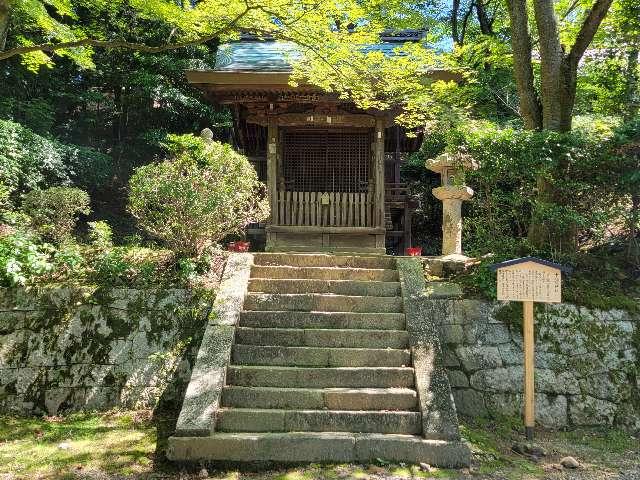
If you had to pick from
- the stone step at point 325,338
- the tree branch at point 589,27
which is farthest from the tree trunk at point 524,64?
the stone step at point 325,338

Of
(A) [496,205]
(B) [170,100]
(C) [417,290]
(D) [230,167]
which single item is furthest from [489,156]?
(B) [170,100]

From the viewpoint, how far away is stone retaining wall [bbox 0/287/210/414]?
5.44 metres

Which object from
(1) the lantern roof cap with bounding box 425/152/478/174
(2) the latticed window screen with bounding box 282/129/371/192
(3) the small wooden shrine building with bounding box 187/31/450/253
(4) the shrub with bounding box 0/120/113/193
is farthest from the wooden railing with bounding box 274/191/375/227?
(4) the shrub with bounding box 0/120/113/193

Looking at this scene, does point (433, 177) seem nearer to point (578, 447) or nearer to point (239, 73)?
point (239, 73)

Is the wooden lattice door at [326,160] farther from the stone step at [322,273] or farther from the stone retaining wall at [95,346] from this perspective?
the stone retaining wall at [95,346]

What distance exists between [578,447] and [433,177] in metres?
11.6

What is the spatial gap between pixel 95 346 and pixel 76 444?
1481mm

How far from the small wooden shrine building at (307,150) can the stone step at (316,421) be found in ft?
16.9

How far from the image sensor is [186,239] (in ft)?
20.8

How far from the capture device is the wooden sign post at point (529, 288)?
4773mm

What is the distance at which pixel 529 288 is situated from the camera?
4.89 m

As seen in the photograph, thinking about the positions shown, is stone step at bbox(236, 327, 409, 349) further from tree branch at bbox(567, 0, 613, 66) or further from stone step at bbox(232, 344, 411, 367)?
tree branch at bbox(567, 0, 613, 66)

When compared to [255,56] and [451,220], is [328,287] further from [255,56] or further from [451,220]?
[255,56]

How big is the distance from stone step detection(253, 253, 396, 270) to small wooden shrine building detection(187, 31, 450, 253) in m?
2.59
